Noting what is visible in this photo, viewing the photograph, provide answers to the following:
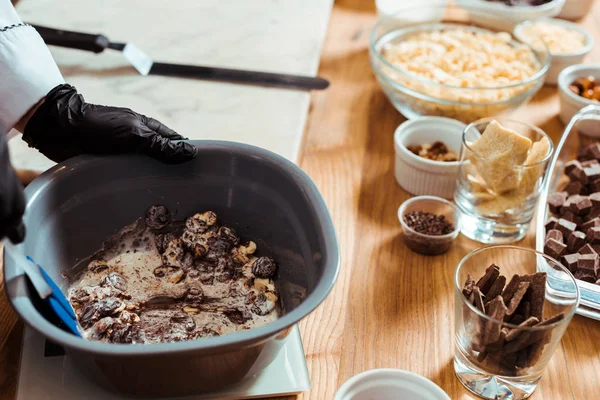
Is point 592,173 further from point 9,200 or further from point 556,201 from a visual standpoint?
point 9,200

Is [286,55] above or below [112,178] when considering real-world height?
below

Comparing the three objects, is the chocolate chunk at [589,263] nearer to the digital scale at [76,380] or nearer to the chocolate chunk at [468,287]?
the chocolate chunk at [468,287]

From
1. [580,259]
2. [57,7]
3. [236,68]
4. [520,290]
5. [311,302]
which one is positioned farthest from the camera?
[57,7]

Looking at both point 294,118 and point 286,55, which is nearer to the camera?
point 294,118

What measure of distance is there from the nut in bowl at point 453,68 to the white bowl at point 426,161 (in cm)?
6

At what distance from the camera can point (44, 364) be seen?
2.53 ft

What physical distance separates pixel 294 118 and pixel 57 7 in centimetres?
64

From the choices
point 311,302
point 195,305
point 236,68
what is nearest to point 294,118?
point 236,68

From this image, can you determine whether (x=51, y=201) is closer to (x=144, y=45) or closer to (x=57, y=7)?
(x=144, y=45)

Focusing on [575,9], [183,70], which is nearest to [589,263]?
[183,70]

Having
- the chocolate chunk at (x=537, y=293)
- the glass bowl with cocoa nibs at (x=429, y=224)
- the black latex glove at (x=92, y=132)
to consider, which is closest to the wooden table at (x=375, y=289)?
the glass bowl with cocoa nibs at (x=429, y=224)

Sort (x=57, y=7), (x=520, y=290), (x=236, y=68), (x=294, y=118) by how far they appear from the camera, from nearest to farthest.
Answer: (x=520, y=290) < (x=294, y=118) < (x=236, y=68) < (x=57, y=7)

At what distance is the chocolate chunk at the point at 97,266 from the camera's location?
84cm

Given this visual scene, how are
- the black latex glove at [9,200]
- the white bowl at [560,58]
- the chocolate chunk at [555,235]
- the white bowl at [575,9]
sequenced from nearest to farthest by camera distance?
the black latex glove at [9,200] → the chocolate chunk at [555,235] → the white bowl at [560,58] → the white bowl at [575,9]
